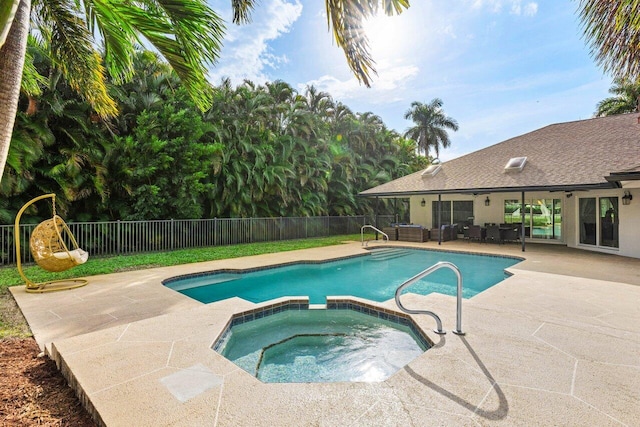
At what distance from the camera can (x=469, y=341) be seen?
3.88 metres

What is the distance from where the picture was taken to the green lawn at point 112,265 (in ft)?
15.8

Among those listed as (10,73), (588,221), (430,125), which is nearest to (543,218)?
(588,221)

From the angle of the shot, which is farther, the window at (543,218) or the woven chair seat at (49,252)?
the window at (543,218)

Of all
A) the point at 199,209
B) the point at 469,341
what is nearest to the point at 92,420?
the point at 469,341

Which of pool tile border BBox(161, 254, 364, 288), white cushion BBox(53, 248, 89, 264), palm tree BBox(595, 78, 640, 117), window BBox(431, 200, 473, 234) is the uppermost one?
palm tree BBox(595, 78, 640, 117)

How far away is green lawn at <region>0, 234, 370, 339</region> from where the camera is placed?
4.81 metres

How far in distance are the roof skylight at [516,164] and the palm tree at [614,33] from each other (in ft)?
29.8

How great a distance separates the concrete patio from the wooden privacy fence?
4604 mm

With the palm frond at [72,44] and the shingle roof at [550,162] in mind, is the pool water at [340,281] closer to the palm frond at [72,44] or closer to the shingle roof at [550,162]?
the shingle roof at [550,162]

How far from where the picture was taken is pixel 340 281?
28.0 feet

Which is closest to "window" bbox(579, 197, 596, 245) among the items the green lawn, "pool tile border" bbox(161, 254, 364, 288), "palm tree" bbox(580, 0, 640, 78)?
"palm tree" bbox(580, 0, 640, 78)

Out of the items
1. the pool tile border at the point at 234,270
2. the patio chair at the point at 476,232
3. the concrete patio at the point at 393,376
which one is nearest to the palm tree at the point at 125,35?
the concrete patio at the point at 393,376

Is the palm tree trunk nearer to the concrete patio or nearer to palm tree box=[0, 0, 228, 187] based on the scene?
palm tree box=[0, 0, 228, 187]

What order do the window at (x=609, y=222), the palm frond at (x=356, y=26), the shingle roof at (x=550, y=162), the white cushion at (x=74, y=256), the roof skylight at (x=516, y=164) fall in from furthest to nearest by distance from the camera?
1. the roof skylight at (x=516, y=164)
2. the window at (x=609, y=222)
3. the shingle roof at (x=550, y=162)
4. the white cushion at (x=74, y=256)
5. the palm frond at (x=356, y=26)
